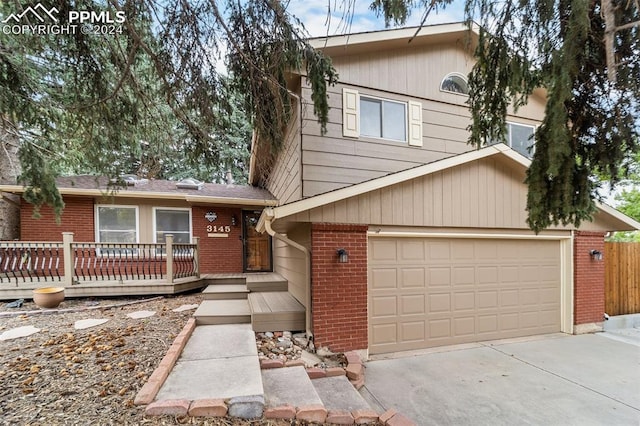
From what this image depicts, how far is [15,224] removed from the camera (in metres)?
8.20

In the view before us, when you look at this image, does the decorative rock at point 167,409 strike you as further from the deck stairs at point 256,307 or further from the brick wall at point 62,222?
the brick wall at point 62,222

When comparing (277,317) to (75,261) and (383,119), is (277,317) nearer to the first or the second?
(383,119)

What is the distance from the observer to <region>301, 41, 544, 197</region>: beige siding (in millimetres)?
5574

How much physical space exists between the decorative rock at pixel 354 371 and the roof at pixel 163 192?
571cm

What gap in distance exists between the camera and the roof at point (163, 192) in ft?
26.7

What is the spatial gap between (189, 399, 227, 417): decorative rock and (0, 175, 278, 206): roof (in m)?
6.64

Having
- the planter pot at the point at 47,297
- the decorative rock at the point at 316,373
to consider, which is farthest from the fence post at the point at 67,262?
the decorative rock at the point at 316,373

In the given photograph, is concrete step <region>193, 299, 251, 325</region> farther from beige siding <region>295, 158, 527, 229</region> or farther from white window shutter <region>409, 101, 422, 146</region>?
white window shutter <region>409, 101, 422, 146</region>

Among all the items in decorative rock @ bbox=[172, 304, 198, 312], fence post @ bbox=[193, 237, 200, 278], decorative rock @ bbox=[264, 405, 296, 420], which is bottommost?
decorative rock @ bbox=[172, 304, 198, 312]

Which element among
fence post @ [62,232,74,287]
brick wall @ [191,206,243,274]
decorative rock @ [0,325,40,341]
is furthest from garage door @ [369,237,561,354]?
fence post @ [62,232,74,287]

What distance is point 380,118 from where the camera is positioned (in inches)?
246

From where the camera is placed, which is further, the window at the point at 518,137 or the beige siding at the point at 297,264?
the window at the point at 518,137

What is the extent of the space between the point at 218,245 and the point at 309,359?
20.3ft

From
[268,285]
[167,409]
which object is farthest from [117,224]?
[167,409]
